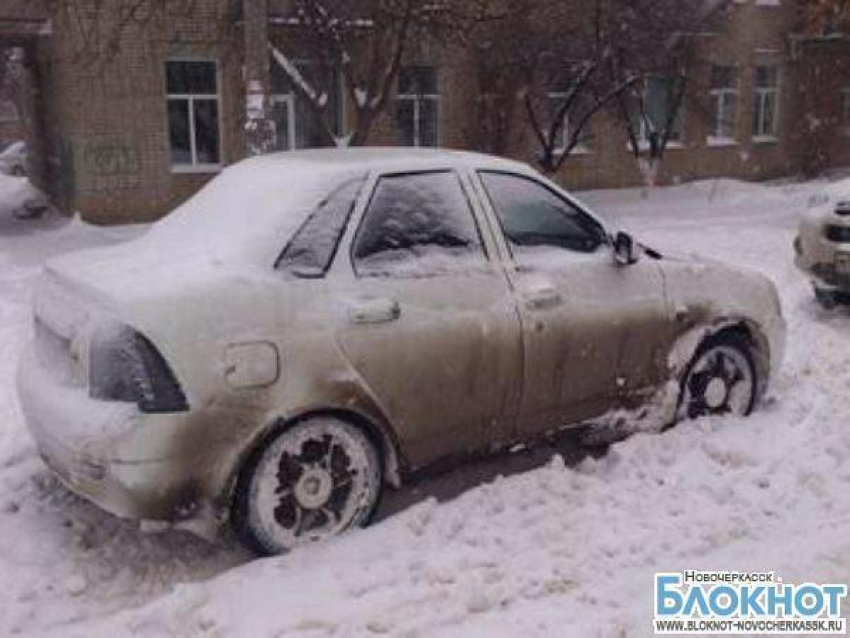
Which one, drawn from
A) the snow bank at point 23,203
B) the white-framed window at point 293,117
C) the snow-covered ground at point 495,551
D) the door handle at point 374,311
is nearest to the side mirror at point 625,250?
the snow-covered ground at point 495,551

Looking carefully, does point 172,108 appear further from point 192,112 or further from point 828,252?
point 828,252

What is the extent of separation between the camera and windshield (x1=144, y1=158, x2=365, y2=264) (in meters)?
4.06

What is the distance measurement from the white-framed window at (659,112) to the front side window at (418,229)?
17168 millimetres

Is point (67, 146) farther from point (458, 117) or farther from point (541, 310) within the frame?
point (541, 310)

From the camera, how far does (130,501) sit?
371cm

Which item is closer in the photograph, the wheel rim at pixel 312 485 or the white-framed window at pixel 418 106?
the wheel rim at pixel 312 485

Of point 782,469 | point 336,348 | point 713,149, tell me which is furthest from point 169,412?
point 713,149

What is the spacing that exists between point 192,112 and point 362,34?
12.6ft

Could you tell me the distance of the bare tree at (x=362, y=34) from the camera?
12.8 metres

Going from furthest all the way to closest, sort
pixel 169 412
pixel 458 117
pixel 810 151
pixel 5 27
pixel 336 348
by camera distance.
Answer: pixel 810 151, pixel 458 117, pixel 5 27, pixel 336 348, pixel 169 412

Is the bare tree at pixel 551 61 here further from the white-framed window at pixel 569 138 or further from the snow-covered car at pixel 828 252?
the snow-covered car at pixel 828 252

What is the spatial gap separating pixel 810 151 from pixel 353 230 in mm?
24458

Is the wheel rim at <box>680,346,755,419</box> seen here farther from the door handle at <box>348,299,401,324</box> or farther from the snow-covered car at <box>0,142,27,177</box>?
the snow-covered car at <box>0,142,27,177</box>

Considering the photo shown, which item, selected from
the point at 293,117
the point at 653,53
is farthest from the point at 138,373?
the point at 653,53
